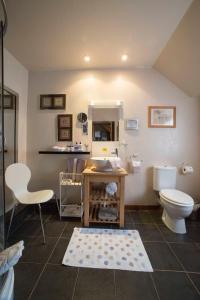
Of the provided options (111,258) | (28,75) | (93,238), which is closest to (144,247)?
(111,258)

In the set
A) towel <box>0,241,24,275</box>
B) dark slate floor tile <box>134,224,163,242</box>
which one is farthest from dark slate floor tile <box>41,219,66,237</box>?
towel <box>0,241,24,275</box>

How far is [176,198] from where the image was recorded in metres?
2.06

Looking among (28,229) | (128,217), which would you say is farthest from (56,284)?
(128,217)

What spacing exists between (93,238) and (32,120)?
211 centimetres

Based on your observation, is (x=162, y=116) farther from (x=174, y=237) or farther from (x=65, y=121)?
(x=174, y=237)

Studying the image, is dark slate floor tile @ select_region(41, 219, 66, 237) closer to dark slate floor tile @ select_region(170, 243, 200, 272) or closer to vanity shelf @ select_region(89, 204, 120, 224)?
vanity shelf @ select_region(89, 204, 120, 224)

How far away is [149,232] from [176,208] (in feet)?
1.56

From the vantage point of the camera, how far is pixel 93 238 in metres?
1.93

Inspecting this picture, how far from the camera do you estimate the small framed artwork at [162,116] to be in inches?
105

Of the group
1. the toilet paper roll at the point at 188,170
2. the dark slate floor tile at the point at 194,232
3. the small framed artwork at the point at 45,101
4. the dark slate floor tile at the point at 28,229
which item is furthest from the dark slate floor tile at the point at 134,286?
the small framed artwork at the point at 45,101

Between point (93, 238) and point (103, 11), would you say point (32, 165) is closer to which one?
point (93, 238)

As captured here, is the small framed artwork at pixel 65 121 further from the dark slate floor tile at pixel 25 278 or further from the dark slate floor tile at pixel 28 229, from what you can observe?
the dark slate floor tile at pixel 25 278

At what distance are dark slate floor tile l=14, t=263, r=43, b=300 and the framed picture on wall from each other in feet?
5.90

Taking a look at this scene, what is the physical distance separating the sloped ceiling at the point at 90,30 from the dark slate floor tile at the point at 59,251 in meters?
2.43
